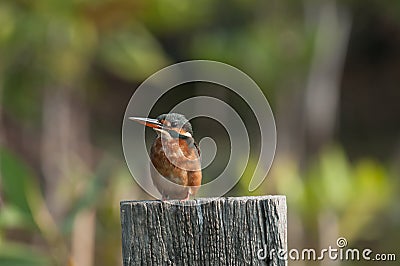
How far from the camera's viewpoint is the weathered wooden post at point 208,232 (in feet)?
7.73

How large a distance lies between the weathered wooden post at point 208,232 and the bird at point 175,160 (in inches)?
18.6

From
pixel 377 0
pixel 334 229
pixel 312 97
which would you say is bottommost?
pixel 334 229

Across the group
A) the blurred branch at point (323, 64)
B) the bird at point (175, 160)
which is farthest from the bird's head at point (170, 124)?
the blurred branch at point (323, 64)

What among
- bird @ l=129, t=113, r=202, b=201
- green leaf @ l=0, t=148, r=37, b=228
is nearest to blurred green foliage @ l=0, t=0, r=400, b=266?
green leaf @ l=0, t=148, r=37, b=228

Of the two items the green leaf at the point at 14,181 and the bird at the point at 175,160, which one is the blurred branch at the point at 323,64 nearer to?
the green leaf at the point at 14,181

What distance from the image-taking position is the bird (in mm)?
2861

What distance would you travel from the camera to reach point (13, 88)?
8812mm

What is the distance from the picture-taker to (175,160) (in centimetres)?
288

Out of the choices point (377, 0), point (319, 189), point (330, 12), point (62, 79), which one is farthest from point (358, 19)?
point (319, 189)

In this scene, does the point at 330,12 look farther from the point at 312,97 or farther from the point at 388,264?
the point at 388,264

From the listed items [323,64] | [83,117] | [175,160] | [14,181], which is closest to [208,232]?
[175,160]

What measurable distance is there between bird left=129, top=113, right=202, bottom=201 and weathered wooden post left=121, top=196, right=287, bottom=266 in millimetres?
472

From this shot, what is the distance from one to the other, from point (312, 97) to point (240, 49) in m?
1.03

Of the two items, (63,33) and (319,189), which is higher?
(63,33)
